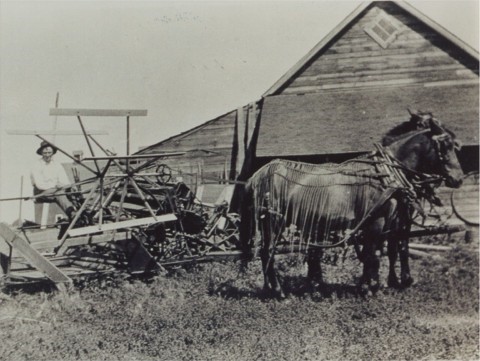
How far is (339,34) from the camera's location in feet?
40.8

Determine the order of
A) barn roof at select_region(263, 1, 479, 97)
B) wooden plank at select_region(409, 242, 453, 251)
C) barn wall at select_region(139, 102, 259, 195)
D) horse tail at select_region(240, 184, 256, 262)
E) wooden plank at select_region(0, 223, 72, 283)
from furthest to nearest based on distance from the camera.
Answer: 1. barn roof at select_region(263, 1, 479, 97)
2. barn wall at select_region(139, 102, 259, 195)
3. wooden plank at select_region(409, 242, 453, 251)
4. horse tail at select_region(240, 184, 256, 262)
5. wooden plank at select_region(0, 223, 72, 283)

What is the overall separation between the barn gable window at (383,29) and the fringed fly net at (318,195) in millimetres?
7149

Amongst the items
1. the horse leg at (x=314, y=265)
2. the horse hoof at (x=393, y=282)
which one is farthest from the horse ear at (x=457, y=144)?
the horse leg at (x=314, y=265)

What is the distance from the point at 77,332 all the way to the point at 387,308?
393cm

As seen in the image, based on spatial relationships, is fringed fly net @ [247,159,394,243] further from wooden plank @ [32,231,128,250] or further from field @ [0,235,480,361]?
wooden plank @ [32,231,128,250]

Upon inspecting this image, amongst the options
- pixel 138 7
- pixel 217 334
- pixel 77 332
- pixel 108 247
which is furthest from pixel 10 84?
pixel 217 334

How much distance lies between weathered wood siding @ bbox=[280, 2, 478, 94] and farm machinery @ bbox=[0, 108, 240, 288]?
19.9ft

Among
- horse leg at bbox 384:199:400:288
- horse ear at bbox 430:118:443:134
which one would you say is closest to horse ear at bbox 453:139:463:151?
horse ear at bbox 430:118:443:134

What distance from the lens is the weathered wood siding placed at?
38.0ft

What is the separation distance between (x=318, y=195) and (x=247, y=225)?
47.8 inches

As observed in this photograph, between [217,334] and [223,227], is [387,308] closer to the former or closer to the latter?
[217,334]

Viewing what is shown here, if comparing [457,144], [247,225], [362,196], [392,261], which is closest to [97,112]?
[247,225]

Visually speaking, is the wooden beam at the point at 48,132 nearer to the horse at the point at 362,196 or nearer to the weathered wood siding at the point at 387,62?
the horse at the point at 362,196

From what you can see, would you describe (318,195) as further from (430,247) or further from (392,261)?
(430,247)
